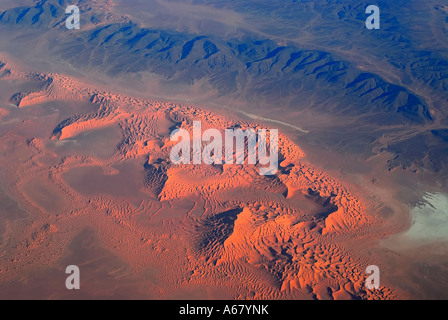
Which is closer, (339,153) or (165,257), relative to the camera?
(165,257)

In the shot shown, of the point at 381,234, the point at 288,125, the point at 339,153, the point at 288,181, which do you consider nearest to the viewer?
the point at 381,234

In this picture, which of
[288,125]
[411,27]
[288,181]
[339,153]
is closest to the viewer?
[288,181]

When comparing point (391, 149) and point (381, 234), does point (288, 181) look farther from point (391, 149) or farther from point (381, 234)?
point (391, 149)

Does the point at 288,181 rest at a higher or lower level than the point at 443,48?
lower

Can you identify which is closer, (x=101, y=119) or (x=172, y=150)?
(x=172, y=150)

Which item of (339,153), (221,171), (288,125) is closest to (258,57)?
(288,125)

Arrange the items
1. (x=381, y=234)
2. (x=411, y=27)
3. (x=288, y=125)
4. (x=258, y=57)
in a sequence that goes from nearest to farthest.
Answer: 1. (x=381, y=234)
2. (x=288, y=125)
3. (x=258, y=57)
4. (x=411, y=27)

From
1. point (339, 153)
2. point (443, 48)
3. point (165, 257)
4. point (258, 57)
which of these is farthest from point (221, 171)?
point (443, 48)

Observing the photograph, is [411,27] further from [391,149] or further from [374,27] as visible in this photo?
[391,149]

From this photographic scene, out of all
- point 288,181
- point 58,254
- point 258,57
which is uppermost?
point 258,57
